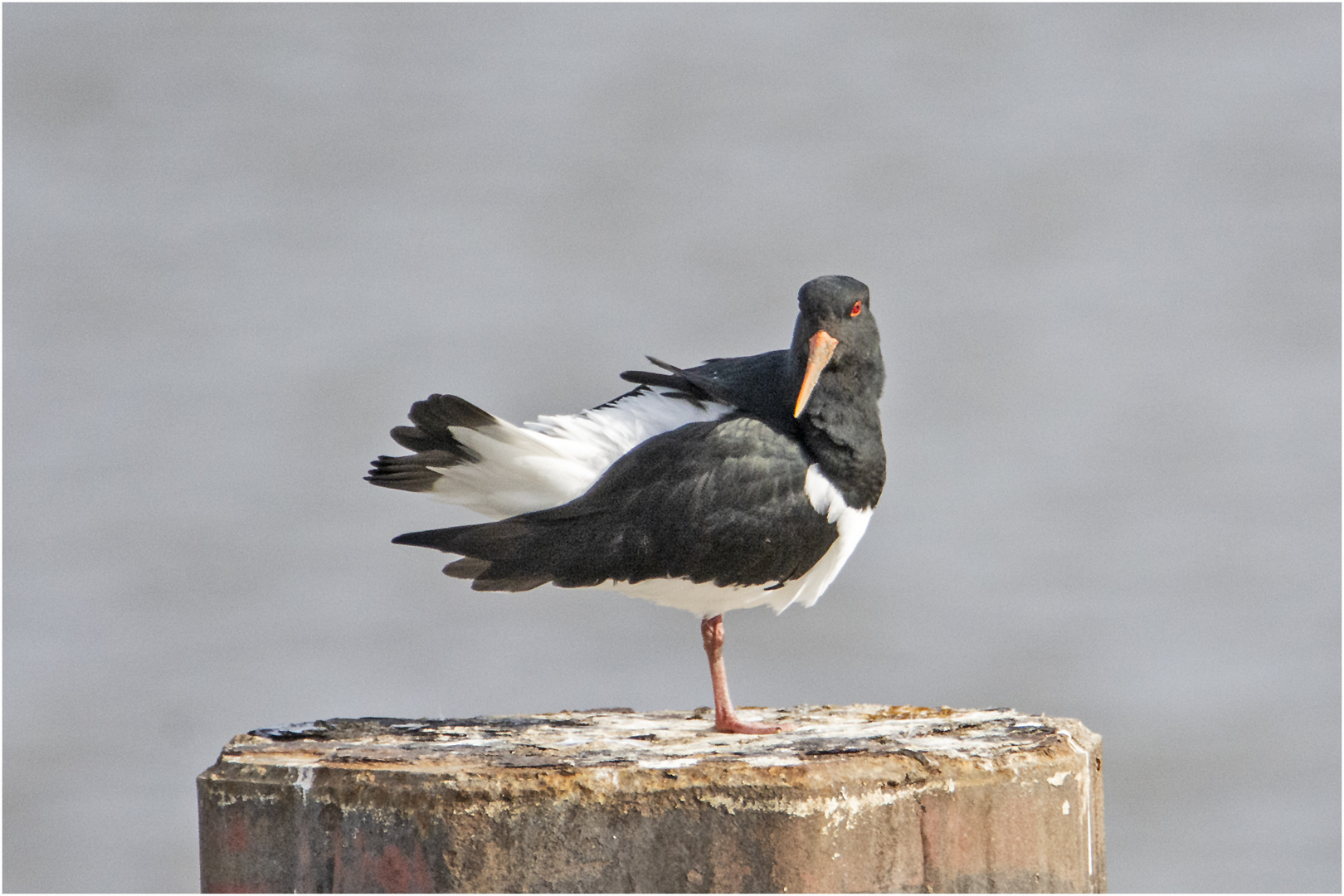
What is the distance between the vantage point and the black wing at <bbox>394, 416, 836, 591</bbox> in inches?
217

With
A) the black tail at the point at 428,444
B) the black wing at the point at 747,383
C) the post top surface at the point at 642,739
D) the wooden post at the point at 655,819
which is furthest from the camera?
the black wing at the point at 747,383

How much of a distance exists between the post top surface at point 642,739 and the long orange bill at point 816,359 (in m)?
1.23

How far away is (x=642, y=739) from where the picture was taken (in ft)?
17.2

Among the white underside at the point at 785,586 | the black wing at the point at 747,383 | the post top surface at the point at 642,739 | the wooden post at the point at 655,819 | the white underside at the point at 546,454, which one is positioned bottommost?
the wooden post at the point at 655,819

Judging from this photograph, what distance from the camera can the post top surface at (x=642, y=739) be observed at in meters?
4.62

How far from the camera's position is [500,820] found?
433 cm

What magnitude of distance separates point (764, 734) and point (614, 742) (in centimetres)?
60

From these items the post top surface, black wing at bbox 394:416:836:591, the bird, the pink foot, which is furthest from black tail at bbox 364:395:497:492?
the pink foot

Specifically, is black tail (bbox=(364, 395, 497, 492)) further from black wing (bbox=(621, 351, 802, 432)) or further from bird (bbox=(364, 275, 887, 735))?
black wing (bbox=(621, 351, 802, 432))

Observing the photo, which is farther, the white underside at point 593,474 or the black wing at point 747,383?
the black wing at point 747,383

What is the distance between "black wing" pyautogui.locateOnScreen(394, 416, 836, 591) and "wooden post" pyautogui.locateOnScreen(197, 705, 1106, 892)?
856 millimetres

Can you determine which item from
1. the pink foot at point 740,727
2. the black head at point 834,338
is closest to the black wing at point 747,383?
the black head at point 834,338

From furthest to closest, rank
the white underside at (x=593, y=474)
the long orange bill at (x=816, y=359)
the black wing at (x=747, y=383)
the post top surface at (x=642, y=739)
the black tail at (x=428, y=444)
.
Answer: the black wing at (x=747, y=383) < the long orange bill at (x=816, y=359) < the white underside at (x=593, y=474) < the black tail at (x=428, y=444) < the post top surface at (x=642, y=739)

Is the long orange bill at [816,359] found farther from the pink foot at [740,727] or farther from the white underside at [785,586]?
the pink foot at [740,727]
